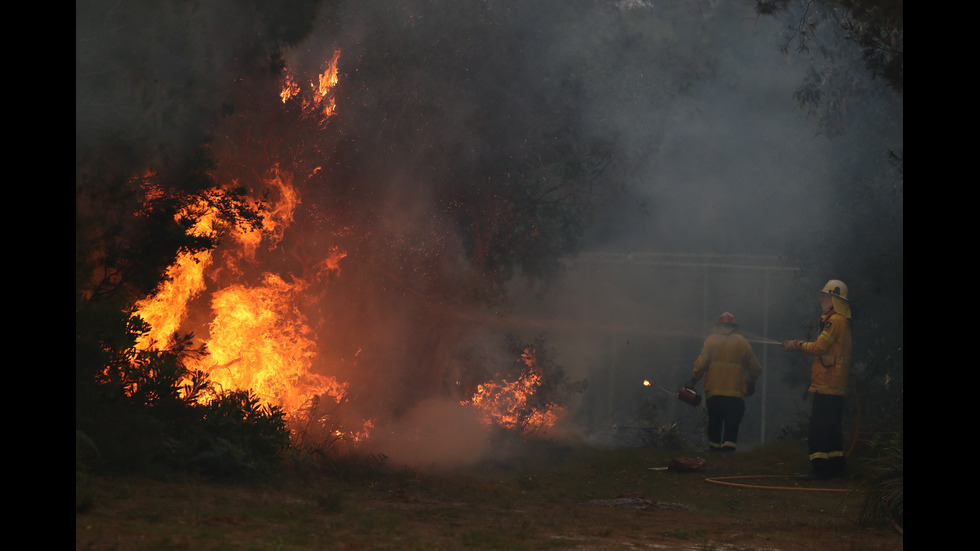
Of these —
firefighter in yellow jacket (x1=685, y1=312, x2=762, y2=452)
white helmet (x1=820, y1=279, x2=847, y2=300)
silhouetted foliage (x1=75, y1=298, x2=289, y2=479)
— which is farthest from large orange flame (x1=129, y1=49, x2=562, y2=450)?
white helmet (x1=820, y1=279, x2=847, y2=300)

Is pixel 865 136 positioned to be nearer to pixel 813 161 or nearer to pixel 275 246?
pixel 813 161

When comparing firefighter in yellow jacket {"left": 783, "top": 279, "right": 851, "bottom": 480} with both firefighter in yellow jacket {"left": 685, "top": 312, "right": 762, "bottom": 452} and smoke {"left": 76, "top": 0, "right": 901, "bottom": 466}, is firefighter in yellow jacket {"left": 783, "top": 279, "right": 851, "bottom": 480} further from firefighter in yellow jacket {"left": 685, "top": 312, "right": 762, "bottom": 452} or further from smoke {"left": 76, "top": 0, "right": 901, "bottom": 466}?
smoke {"left": 76, "top": 0, "right": 901, "bottom": 466}

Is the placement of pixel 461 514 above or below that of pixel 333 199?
below

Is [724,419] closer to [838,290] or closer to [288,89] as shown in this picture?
[838,290]

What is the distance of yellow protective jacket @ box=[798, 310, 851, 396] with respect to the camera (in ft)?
38.2

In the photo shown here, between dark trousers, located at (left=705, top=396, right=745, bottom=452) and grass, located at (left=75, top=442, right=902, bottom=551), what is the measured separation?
2.63 meters

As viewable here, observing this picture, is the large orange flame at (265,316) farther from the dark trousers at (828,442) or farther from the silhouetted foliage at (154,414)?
the dark trousers at (828,442)

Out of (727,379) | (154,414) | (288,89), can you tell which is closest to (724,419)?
(727,379)

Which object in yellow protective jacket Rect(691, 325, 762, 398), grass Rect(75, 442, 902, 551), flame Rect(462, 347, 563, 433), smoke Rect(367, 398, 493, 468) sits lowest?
grass Rect(75, 442, 902, 551)

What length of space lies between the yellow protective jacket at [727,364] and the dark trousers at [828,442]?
284 cm

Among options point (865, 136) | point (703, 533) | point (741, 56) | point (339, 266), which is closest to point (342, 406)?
point (339, 266)

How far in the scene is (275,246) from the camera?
1125cm

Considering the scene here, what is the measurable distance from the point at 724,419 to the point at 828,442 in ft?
10.3

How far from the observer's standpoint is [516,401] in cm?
1477
